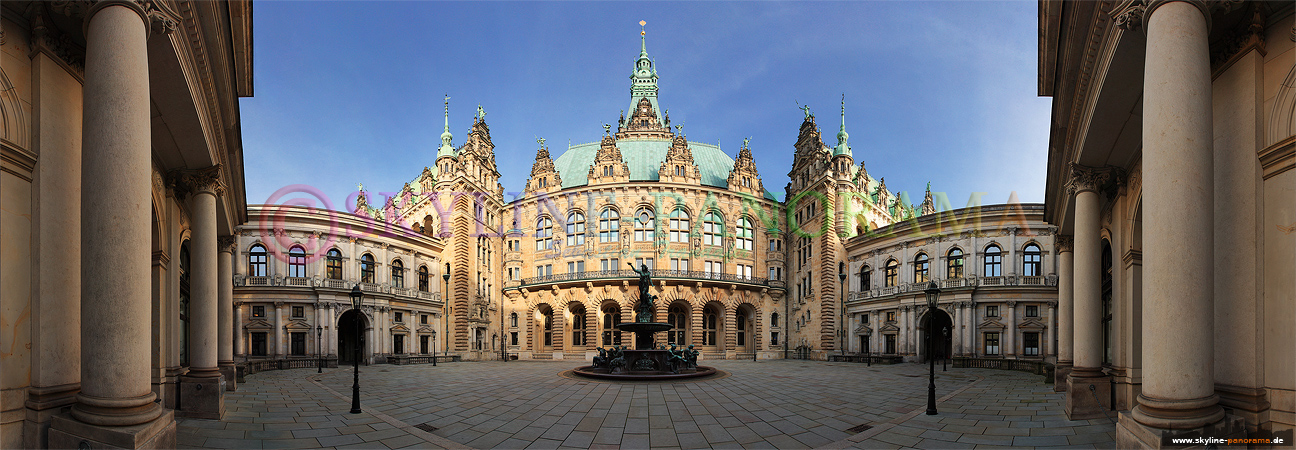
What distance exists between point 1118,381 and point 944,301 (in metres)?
26.8

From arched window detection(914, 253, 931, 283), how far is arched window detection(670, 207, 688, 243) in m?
19.1

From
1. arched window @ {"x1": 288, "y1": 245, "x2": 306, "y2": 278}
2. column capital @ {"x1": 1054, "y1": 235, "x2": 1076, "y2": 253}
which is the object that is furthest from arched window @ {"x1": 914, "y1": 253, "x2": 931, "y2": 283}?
arched window @ {"x1": 288, "y1": 245, "x2": 306, "y2": 278}

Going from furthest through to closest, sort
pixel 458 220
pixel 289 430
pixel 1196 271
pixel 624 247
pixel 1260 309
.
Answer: pixel 624 247 < pixel 458 220 < pixel 289 430 < pixel 1260 309 < pixel 1196 271

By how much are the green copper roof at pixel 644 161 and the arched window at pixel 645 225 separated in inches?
123

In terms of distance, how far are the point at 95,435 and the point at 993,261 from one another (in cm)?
4282

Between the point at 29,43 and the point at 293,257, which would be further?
the point at 293,257

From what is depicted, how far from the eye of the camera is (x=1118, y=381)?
45.0 ft

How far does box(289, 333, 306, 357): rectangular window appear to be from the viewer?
37.0 m

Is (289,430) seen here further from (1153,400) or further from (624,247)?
(624,247)

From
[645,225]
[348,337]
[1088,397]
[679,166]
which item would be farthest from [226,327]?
[679,166]

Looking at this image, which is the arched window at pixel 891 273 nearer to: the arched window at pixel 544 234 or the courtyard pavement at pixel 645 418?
the courtyard pavement at pixel 645 418

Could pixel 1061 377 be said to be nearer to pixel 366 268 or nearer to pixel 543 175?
pixel 366 268

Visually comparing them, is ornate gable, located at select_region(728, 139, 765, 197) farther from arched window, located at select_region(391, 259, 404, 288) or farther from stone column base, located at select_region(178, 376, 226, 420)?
stone column base, located at select_region(178, 376, 226, 420)

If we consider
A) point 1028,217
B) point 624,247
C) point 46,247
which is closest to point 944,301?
point 1028,217
